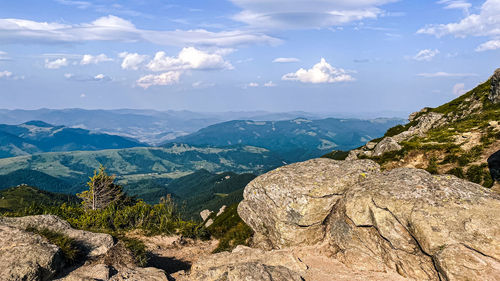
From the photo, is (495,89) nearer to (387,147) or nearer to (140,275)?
(387,147)

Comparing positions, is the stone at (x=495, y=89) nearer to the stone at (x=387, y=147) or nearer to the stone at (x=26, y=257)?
the stone at (x=387, y=147)

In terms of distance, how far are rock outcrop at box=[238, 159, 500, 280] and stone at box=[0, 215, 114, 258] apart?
440 inches

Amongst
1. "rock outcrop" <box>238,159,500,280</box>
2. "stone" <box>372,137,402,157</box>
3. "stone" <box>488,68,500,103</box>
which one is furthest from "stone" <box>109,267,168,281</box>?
"stone" <box>488,68,500,103</box>

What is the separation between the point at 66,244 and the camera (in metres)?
17.5

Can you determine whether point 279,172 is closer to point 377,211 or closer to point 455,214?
point 377,211

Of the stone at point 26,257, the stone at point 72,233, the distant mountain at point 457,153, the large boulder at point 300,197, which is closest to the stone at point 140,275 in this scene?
the stone at point 26,257

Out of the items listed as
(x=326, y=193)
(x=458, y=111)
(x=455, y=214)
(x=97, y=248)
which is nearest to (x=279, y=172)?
(x=326, y=193)

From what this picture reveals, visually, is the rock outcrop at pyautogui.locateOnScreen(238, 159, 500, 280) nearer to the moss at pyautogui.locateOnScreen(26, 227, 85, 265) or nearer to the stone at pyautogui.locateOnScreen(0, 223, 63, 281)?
the moss at pyautogui.locateOnScreen(26, 227, 85, 265)

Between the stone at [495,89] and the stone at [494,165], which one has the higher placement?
the stone at [495,89]

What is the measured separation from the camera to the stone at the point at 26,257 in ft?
45.5

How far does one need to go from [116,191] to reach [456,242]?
2018 inches

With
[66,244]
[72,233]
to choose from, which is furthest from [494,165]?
[72,233]

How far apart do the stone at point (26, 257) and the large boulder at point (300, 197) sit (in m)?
13.8

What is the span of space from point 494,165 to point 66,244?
33.0 meters
